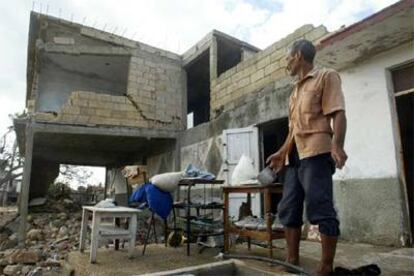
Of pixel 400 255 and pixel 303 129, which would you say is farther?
pixel 400 255

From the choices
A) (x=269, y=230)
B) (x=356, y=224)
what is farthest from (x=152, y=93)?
(x=269, y=230)

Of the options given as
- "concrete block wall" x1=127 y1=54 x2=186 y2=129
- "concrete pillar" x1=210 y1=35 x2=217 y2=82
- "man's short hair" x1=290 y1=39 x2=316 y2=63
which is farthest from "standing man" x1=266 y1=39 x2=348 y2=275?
"concrete block wall" x1=127 y1=54 x2=186 y2=129

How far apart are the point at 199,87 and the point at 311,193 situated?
1079 centimetres

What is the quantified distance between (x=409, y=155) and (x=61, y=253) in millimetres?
6588

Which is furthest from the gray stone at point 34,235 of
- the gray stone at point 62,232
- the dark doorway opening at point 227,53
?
the dark doorway opening at point 227,53

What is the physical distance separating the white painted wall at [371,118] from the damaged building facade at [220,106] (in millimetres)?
14

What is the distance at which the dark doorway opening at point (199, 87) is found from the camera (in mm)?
10645

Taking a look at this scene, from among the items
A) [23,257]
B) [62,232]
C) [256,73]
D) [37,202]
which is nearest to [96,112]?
[62,232]

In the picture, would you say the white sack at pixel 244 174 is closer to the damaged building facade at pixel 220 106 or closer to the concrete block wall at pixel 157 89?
the damaged building facade at pixel 220 106

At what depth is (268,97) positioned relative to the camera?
21.8 feet

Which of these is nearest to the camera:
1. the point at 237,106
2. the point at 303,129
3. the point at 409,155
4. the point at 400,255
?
the point at 303,129

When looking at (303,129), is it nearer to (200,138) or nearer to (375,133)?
(375,133)

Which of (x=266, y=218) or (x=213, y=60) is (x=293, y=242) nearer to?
(x=266, y=218)

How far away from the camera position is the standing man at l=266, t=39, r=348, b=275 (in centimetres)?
211
